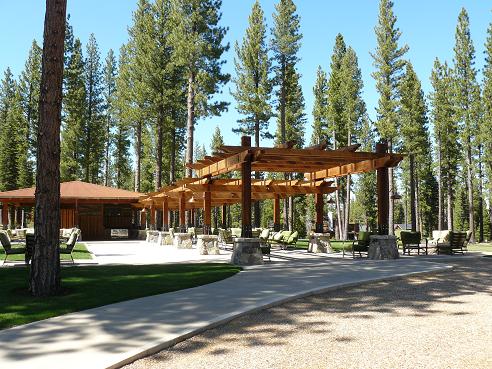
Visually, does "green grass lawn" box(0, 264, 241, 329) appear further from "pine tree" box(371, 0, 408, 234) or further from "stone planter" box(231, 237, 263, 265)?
"pine tree" box(371, 0, 408, 234)

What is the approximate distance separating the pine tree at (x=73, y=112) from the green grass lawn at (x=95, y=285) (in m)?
32.3

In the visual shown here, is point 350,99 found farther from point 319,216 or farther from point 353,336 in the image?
point 353,336

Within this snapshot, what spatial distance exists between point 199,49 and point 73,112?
1885 cm

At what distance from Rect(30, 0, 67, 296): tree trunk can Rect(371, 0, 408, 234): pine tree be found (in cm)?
2633

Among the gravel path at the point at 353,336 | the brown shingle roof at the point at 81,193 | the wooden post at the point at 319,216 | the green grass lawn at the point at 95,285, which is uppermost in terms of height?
the brown shingle roof at the point at 81,193

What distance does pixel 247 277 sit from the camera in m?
10.1

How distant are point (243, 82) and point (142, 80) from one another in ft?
24.0

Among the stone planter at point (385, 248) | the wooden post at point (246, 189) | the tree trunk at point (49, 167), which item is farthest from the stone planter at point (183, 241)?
the tree trunk at point (49, 167)

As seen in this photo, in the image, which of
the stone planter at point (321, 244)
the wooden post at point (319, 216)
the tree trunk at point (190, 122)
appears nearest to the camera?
the stone planter at point (321, 244)

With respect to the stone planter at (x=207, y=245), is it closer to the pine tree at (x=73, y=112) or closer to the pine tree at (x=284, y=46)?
the pine tree at (x=284, y=46)

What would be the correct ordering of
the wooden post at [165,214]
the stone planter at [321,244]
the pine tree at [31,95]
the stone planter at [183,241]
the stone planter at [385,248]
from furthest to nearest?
the pine tree at [31,95] → the wooden post at [165,214] → the stone planter at [183,241] → the stone planter at [321,244] → the stone planter at [385,248]

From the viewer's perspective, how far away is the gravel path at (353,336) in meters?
4.52

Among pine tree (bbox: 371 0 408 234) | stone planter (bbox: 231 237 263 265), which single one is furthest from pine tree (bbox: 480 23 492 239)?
stone planter (bbox: 231 237 263 265)

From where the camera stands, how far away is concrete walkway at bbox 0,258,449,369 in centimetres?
442
